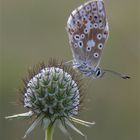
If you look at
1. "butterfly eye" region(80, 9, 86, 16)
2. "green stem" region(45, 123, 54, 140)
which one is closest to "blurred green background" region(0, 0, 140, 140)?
"butterfly eye" region(80, 9, 86, 16)

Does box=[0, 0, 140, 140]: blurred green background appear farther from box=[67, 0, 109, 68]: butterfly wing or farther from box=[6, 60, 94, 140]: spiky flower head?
box=[6, 60, 94, 140]: spiky flower head

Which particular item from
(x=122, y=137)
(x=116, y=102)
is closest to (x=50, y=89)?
(x=122, y=137)

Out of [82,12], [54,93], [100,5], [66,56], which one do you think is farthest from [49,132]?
[66,56]

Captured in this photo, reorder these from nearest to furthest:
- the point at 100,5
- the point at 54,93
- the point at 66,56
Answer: the point at 54,93 → the point at 100,5 → the point at 66,56

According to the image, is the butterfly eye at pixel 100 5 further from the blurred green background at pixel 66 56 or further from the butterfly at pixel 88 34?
the blurred green background at pixel 66 56

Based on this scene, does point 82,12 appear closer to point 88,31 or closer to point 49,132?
point 88,31

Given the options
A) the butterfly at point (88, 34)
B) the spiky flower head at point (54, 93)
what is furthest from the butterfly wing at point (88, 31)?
the spiky flower head at point (54, 93)

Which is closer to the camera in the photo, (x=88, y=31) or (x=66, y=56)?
(x=88, y=31)
